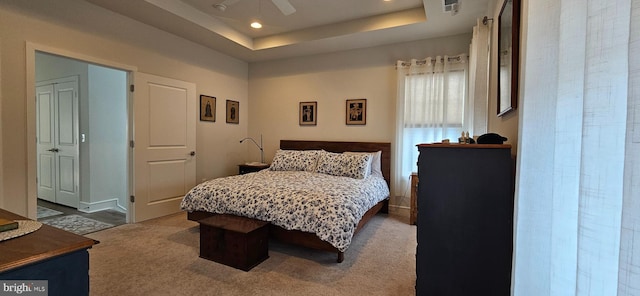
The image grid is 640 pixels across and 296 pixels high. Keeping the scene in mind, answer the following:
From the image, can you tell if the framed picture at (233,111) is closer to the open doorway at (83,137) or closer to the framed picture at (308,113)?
the framed picture at (308,113)

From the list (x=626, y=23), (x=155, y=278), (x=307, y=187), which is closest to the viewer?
(x=626, y=23)

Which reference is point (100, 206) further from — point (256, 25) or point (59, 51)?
point (256, 25)

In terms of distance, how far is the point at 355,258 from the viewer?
8.41 feet

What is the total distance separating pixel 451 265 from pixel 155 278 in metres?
2.19

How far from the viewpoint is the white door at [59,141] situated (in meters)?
4.16

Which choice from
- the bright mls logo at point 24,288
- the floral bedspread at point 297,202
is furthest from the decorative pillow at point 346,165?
the bright mls logo at point 24,288

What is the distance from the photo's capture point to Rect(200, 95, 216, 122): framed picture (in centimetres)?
446

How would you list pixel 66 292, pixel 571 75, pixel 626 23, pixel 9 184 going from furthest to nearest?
pixel 9 184 → pixel 66 292 → pixel 571 75 → pixel 626 23

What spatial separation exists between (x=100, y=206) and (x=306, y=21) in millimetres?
4250

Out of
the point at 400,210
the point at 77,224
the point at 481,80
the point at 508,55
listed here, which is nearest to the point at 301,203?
the point at 508,55

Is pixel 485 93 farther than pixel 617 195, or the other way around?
pixel 485 93

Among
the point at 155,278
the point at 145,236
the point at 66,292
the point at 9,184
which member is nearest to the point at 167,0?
the point at 9,184

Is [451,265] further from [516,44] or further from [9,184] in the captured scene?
[9,184]

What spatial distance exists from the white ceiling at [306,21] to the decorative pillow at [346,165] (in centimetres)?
176
